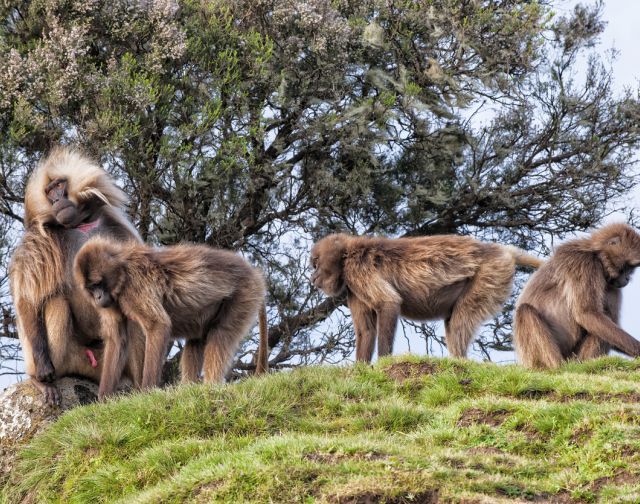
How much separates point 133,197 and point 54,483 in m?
7.40

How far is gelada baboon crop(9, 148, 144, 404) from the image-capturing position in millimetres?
8711

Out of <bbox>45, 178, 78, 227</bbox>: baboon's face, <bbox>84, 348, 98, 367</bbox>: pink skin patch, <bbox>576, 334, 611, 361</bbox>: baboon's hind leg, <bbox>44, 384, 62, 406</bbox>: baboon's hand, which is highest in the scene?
<bbox>45, 178, 78, 227</bbox>: baboon's face

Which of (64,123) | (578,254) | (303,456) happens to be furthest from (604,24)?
(303,456)

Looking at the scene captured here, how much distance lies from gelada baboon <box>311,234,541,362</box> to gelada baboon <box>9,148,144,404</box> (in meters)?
2.61

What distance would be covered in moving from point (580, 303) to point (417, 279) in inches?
69.3

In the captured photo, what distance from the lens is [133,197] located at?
14.5 metres

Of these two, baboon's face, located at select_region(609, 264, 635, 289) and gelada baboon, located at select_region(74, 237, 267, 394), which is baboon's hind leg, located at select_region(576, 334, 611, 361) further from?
gelada baboon, located at select_region(74, 237, 267, 394)

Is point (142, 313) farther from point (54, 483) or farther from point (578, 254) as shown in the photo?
point (578, 254)

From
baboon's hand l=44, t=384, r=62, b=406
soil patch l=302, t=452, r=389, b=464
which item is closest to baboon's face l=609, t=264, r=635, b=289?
soil patch l=302, t=452, r=389, b=464

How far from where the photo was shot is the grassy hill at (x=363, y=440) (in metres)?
6.18

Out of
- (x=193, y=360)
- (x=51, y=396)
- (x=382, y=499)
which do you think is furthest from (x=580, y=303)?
(x=51, y=396)

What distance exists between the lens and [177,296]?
8805 mm

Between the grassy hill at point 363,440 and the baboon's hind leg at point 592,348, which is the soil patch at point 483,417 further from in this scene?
the baboon's hind leg at point 592,348

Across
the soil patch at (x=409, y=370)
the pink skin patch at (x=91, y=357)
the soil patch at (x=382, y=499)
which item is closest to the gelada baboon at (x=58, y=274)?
the pink skin patch at (x=91, y=357)
